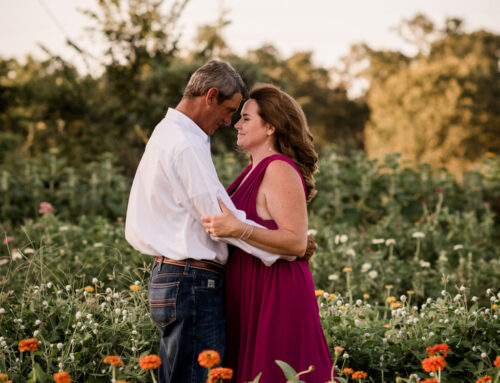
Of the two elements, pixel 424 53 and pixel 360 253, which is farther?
pixel 424 53

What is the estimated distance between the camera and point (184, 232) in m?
2.38

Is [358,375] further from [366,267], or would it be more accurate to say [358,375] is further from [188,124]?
[366,267]

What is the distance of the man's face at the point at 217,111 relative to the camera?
2551mm

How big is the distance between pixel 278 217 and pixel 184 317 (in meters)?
0.63

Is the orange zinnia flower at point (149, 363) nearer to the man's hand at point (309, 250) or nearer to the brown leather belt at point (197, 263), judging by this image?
the brown leather belt at point (197, 263)

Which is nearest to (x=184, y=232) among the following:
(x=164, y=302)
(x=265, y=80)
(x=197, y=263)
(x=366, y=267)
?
(x=197, y=263)

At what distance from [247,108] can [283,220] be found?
70cm

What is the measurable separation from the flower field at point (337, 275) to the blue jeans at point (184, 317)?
11.1 inches

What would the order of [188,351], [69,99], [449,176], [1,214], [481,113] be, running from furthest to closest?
[481,113] < [69,99] < [449,176] < [1,214] < [188,351]

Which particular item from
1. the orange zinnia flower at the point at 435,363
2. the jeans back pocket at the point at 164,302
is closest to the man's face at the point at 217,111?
the jeans back pocket at the point at 164,302

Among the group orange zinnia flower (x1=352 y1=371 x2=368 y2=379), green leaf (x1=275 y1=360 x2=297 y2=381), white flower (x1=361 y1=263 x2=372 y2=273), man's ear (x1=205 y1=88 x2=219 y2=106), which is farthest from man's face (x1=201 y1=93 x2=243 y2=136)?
white flower (x1=361 y1=263 x2=372 y2=273)

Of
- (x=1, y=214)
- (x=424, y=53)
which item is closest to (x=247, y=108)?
(x=1, y=214)

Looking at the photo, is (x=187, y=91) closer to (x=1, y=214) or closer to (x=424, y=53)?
(x=1, y=214)

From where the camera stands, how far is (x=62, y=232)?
17.9 feet
